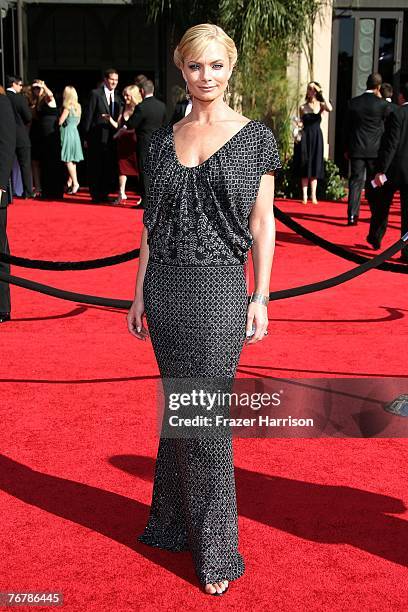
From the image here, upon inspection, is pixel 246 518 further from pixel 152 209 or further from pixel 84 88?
pixel 84 88

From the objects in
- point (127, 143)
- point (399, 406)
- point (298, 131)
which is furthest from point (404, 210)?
point (127, 143)

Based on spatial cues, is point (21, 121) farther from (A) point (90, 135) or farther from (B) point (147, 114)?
(B) point (147, 114)

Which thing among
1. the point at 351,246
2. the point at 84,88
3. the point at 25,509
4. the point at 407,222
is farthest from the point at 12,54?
the point at 25,509

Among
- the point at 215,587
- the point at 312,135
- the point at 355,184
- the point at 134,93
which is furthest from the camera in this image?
the point at 312,135

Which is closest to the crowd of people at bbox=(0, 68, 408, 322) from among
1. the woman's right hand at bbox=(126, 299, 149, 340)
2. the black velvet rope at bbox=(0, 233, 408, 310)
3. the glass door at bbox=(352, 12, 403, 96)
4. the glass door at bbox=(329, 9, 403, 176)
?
the glass door at bbox=(329, 9, 403, 176)

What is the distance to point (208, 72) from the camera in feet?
9.75

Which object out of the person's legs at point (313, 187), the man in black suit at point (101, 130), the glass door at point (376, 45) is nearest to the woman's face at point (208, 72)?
the man in black suit at point (101, 130)

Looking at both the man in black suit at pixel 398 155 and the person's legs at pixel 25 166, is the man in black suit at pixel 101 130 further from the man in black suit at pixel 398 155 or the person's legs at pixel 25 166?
the man in black suit at pixel 398 155

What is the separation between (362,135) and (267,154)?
9.56m

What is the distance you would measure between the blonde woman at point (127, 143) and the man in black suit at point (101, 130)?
9.8 inches

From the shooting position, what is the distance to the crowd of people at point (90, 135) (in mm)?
13102

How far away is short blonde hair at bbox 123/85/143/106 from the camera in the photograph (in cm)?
1350

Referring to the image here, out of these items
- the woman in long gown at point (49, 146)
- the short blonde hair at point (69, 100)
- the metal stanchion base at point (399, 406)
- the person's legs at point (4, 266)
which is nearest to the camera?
the metal stanchion base at point (399, 406)

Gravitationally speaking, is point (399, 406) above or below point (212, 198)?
below
